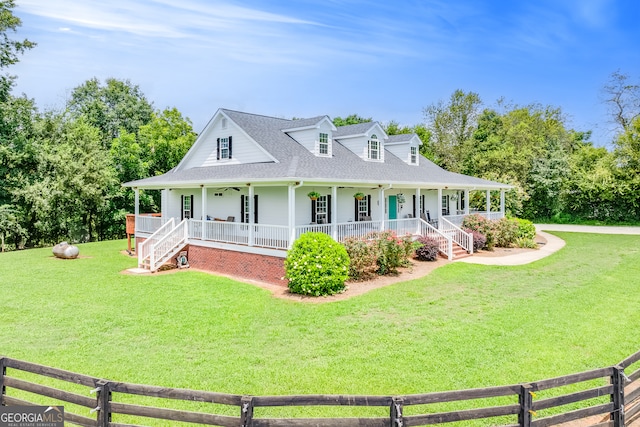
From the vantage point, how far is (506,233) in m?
22.5

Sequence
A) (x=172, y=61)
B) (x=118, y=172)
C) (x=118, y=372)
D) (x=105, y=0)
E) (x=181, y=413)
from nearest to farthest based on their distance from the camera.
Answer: (x=181, y=413)
(x=118, y=372)
(x=105, y=0)
(x=172, y=61)
(x=118, y=172)

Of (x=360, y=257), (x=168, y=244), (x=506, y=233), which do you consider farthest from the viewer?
(x=506, y=233)

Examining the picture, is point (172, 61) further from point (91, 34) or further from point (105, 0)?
point (105, 0)

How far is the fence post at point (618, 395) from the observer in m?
Answer: 4.93

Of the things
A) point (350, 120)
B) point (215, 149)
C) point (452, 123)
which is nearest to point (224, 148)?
point (215, 149)

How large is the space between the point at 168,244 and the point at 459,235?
14.3m

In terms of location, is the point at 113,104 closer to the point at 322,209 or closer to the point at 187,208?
the point at 187,208

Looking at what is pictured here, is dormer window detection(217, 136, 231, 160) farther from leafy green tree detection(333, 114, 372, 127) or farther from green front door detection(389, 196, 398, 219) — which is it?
leafy green tree detection(333, 114, 372, 127)

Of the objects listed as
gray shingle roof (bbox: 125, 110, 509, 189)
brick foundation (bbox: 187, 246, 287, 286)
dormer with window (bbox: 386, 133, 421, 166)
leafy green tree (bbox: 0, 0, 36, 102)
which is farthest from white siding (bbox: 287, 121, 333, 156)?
leafy green tree (bbox: 0, 0, 36, 102)

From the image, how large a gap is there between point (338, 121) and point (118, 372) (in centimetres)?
4058

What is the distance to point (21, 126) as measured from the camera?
29578 millimetres

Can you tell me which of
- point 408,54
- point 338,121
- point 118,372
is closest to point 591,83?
point 338,121

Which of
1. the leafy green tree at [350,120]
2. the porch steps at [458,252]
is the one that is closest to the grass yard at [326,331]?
the porch steps at [458,252]

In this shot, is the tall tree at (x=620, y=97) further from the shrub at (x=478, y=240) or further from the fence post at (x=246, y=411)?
the fence post at (x=246, y=411)
